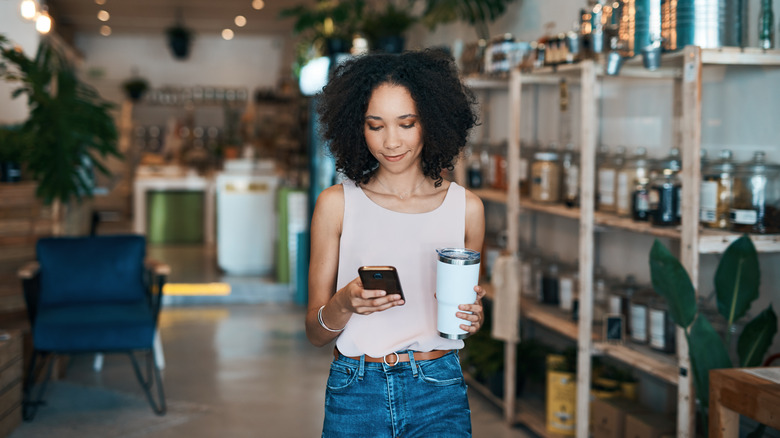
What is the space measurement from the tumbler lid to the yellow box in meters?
2.11

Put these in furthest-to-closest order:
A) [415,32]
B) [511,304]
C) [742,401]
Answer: [415,32], [511,304], [742,401]

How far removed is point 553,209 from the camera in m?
3.51

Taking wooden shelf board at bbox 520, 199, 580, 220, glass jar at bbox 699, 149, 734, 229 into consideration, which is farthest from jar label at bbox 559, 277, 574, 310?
glass jar at bbox 699, 149, 734, 229

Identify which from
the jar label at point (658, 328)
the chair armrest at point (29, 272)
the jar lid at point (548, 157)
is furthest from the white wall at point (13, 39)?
the jar label at point (658, 328)

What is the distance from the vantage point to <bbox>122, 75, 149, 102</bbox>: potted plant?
12.2 meters

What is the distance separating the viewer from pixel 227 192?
782cm

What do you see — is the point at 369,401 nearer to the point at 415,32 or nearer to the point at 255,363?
the point at 255,363

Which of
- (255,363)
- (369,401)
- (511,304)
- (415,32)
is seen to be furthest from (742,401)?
(415,32)

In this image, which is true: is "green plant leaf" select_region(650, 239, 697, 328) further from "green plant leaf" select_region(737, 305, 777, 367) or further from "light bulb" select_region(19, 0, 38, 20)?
"light bulb" select_region(19, 0, 38, 20)

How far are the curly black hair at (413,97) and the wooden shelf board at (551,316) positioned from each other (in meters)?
1.76

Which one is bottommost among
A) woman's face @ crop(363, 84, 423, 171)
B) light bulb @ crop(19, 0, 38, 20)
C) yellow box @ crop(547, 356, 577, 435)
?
yellow box @ crop(547, 356, 577, 435)

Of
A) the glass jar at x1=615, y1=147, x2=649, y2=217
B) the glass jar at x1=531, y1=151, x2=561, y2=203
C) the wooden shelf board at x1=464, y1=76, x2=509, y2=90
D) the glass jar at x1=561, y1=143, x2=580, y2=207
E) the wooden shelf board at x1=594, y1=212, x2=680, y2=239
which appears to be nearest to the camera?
the wooden shelf board at x1=594, y1=212, x2=680, y2=239

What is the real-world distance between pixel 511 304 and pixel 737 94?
4.37 feet

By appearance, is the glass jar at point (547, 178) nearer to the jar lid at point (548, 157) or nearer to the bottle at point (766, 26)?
the jar lid at point (548, 157)
